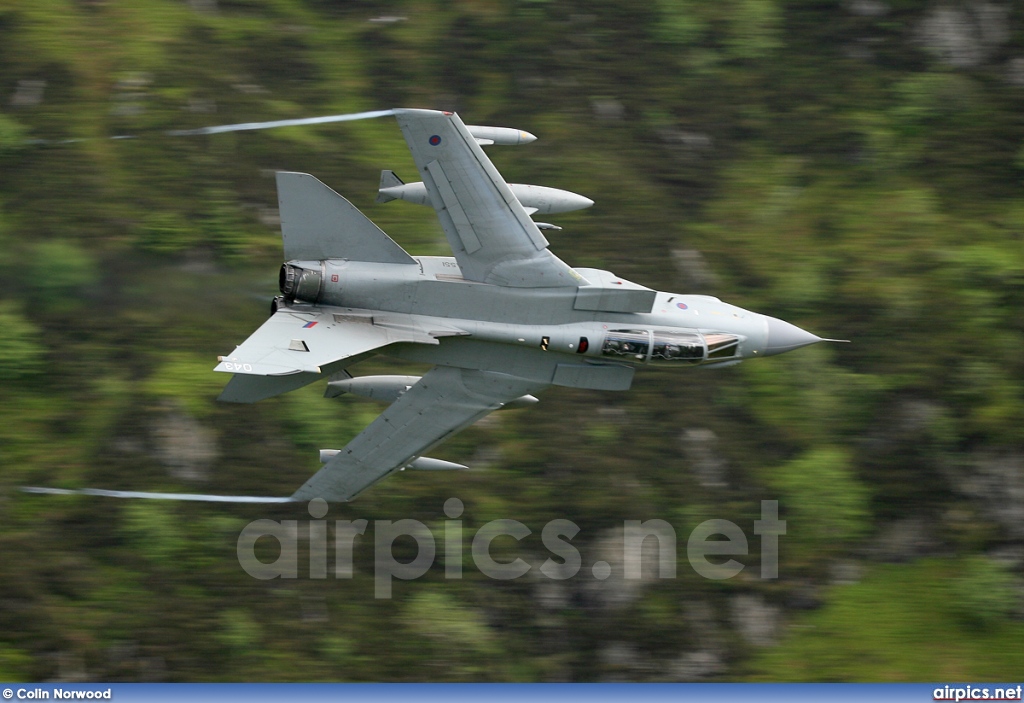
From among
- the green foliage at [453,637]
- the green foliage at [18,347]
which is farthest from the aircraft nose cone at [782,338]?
the green foliage at [18,347]

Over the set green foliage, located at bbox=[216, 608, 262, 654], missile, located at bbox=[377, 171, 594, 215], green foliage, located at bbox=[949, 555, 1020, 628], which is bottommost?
green foliage, located at bbox=[216, 608, 262, 654]

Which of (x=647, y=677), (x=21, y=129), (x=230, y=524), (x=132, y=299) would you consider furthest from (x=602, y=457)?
(x=21, y=129)

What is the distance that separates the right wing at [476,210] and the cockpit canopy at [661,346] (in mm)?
1067

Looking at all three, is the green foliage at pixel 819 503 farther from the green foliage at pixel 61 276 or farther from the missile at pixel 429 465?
the green foliage at pixel 61 276

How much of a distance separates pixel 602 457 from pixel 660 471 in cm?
114

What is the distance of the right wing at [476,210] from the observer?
21656mm

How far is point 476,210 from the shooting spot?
2198 centimetres

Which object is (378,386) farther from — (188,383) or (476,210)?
(188,383)

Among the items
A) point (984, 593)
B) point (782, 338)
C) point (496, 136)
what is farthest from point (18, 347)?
point (984, 593)

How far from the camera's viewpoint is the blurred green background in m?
26.4

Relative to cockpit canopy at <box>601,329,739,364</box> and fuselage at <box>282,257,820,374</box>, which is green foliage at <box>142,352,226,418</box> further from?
cockpit canopy at <box>601,329,739,364</box>

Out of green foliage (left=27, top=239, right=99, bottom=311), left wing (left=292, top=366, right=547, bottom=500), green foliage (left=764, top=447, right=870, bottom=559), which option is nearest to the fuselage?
left wing (left=292, top=366, right=547, bottom=500)

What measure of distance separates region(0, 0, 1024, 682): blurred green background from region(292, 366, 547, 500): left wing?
3182 mm

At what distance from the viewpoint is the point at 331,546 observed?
2647 centimetres
